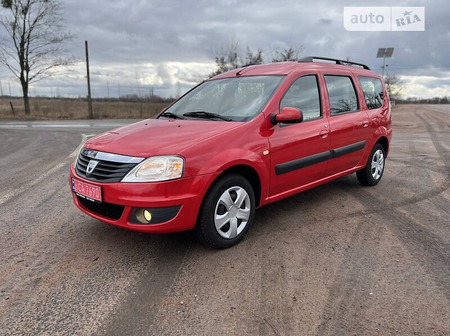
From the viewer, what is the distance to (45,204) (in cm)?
Answer: 475

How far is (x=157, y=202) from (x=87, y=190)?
2.49 ft

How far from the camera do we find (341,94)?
4.83 metres

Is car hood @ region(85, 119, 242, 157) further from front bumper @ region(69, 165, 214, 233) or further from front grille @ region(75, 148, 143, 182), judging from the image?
front bumper @ region(69, 165, 214, 233)

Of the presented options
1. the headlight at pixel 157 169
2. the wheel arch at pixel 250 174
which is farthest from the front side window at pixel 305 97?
the headlight at pixel 157 169

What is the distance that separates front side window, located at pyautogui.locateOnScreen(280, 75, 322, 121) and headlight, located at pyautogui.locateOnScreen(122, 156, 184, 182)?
57.5 inches

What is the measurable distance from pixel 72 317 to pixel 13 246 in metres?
1.46

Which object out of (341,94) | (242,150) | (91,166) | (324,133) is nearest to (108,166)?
(91,166)

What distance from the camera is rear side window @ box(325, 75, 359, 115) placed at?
4.61 meters

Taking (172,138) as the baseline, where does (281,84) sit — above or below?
above

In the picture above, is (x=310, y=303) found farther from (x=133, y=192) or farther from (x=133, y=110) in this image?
(x=133, y=110)

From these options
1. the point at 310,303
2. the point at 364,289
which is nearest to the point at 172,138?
the point at 310,303

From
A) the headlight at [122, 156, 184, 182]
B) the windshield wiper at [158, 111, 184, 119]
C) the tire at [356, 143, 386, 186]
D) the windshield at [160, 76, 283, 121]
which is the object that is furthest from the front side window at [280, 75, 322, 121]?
the tire at [356, 143, 386, 186]

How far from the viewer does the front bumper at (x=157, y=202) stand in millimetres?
2973

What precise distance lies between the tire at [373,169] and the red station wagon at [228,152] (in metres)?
0.40
